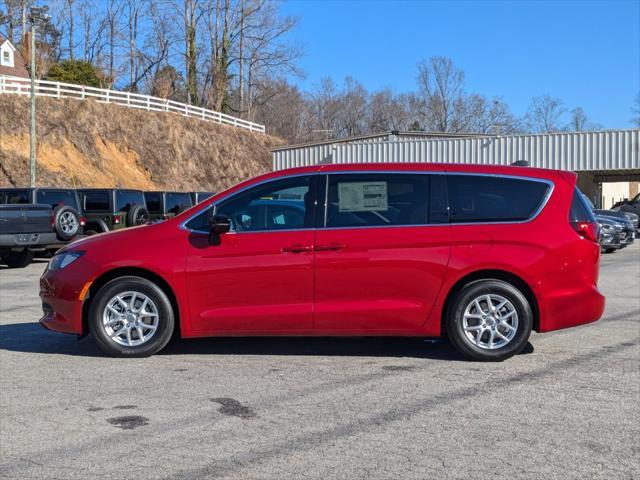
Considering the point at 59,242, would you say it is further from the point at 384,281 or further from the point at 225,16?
the point at 225,16

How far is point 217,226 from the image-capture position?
6.87 meters

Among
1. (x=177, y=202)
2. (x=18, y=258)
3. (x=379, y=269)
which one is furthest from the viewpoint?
(x=177, y=202)

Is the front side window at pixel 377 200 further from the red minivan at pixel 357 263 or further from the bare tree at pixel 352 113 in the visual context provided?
the bare tree at pixel 352 113

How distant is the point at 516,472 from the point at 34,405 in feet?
11.2

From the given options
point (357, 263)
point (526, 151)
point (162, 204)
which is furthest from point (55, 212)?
point (526, 151)

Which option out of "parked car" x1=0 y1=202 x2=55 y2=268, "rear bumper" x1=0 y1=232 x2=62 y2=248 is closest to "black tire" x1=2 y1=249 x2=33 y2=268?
"parked car" x1=0 y1=202 x2=55 y2=268

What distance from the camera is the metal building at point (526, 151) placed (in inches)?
1362

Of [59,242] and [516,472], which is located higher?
[59,242]

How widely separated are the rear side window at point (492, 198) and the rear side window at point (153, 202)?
55.7ft

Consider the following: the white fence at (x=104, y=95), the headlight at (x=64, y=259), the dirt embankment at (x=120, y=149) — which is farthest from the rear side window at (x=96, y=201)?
the white fence at (x=104, y=95)

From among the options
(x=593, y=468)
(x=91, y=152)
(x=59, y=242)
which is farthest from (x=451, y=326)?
(x=91, y=152)

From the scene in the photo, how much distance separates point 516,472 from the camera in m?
4.31

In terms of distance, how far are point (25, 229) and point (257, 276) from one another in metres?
10.7

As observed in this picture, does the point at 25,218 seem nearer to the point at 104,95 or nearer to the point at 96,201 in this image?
the point at 96,201
